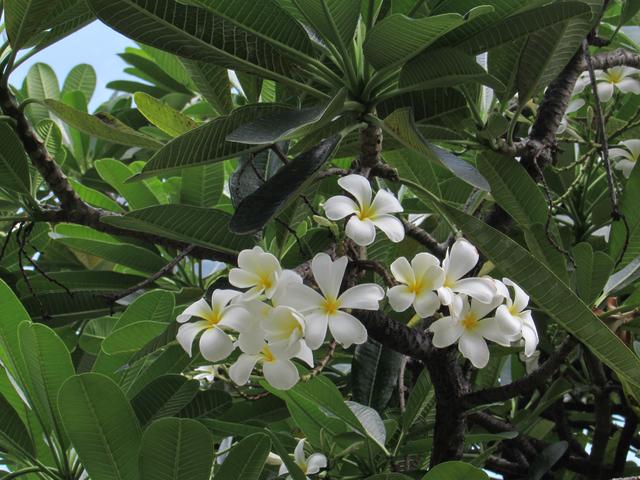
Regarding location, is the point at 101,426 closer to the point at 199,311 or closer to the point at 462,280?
the point at 199,311

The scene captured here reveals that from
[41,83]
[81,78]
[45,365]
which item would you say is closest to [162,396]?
[45,365]

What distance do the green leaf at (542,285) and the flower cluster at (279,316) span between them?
0.14 m

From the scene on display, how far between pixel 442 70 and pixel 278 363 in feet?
1.27

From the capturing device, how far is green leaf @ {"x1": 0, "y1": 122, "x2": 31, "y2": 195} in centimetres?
116

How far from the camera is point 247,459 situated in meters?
1.03

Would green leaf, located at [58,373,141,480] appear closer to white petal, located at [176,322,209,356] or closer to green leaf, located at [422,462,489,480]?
white petal, located at [176,322,209,356]

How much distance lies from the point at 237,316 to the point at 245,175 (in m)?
0.39

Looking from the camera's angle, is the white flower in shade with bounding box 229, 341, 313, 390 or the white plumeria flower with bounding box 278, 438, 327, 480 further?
the white plumeria flower with bounding box 278, 438, 327, 480

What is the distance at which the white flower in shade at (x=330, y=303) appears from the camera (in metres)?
0.84

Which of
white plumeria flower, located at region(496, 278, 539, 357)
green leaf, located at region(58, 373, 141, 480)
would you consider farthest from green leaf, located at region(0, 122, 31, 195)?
white plumeria flower, located at region(496, 278, 539, 357)

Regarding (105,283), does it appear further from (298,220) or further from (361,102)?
(361,102)

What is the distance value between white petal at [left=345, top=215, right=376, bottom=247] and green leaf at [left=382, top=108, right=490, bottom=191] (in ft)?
0.36

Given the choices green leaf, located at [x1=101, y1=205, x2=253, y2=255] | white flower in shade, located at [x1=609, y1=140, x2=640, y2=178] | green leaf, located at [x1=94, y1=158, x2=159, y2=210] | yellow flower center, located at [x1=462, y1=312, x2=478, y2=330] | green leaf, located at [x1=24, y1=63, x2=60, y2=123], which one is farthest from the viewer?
green leaf, located at [x1=24, y1=63, x2=60, y2=123]

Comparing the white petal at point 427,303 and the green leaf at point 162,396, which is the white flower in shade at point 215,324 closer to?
the white petal at point 427,303
